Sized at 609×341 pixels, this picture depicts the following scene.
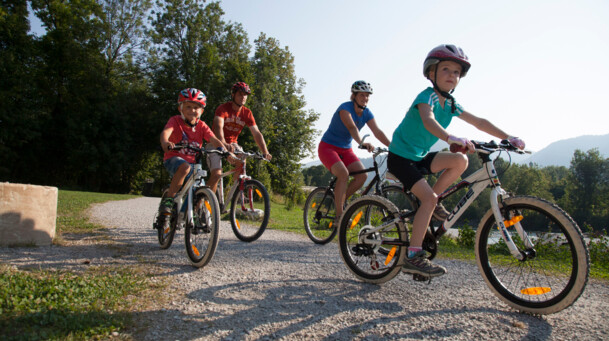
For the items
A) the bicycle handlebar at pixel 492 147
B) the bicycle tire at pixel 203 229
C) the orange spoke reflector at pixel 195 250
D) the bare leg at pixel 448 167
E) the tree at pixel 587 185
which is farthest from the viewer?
the tree at pixel 587 185

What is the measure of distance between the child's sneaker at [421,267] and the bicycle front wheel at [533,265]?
1.28 feet

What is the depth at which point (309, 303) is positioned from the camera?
9.68 feet

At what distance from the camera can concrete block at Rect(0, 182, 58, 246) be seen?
14.2 feet

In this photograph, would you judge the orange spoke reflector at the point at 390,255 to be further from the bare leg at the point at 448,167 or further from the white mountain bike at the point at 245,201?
the white mountain bike at the point at 245,201

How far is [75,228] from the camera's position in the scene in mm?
6234

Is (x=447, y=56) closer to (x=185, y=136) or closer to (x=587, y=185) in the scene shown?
(x=185, y=136)

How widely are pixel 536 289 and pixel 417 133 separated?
163 centimetres

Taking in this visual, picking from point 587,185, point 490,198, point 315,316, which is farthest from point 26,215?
point 587,185

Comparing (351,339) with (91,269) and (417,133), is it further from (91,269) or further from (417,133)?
(91,269)

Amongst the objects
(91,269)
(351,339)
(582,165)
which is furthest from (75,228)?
(582,165)

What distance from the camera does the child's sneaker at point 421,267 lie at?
10.0 feet

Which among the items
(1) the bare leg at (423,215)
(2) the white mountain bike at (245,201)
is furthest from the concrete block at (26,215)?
(1) the bare leg at (423,215)

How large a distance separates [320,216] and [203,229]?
2.50m

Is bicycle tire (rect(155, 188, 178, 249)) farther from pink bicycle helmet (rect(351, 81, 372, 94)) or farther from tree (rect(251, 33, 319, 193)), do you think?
tree (rect(251, 33, 319, 193))
